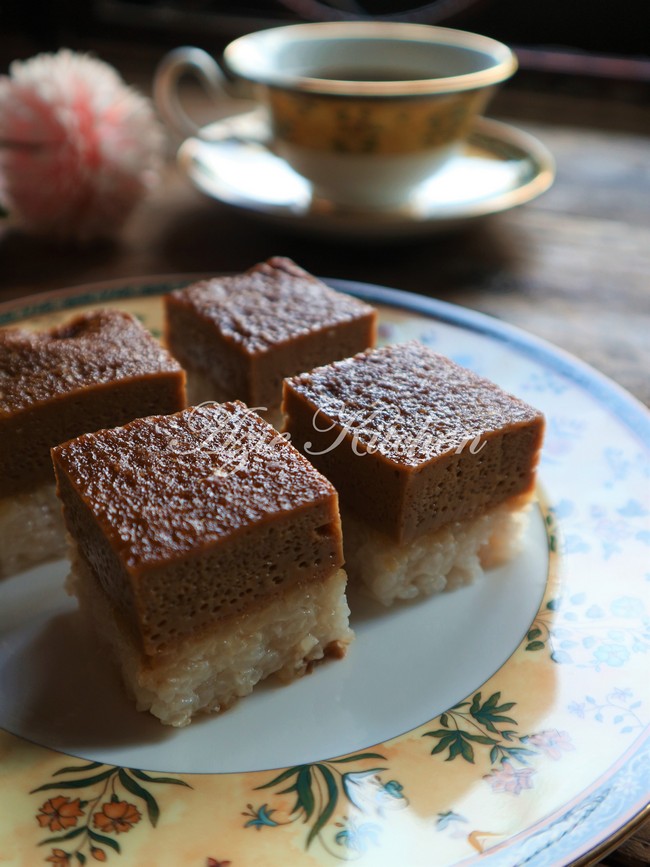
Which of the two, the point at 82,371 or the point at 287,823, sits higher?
the point at 82,371

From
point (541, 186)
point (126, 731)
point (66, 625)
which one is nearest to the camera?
point (126, 731)

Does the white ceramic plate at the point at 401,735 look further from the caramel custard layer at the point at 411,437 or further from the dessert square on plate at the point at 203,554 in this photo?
the caramel custard layer at the point at 411,437

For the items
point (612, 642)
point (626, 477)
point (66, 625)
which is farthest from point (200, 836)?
point (626, 477)

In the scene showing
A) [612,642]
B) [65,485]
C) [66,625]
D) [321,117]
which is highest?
[321,117]

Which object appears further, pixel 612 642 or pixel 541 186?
pixel 541 186

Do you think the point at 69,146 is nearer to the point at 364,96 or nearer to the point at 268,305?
the point at 364,96

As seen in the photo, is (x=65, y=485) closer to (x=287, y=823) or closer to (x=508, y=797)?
(x=287, y=823)
